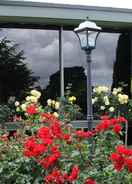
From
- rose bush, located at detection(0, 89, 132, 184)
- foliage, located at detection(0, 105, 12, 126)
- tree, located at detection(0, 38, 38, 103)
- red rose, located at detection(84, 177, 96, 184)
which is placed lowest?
red rose, located at detection(84, 177, 96, 184)

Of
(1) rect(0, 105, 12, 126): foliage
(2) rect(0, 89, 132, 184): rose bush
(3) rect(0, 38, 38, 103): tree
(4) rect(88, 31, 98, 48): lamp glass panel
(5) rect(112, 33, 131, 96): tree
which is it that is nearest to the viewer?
(2) rect(0, 89, 132, 184): rose bush

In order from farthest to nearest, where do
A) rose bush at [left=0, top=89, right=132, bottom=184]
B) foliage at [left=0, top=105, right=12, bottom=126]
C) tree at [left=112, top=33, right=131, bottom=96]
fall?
tree at [left=112, top=33, right=131, bottom=96] → foliage at [left=0, top=105, right=12, bottom=126] → rose bush at [left=0, top=89, right=132, bottom=184]

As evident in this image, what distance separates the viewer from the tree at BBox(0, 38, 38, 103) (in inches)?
408

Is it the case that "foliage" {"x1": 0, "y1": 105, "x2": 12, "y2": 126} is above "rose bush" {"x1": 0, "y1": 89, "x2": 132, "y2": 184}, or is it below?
above

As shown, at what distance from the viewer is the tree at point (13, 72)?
10359 millimetres

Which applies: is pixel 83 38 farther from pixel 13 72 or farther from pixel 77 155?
pixel 13 72

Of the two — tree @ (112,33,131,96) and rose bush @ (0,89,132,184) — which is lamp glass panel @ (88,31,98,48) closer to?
rose bush @ (0,89,132,184)

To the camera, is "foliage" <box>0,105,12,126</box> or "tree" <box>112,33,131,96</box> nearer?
"foliage" <box>0,105,12,126</box>

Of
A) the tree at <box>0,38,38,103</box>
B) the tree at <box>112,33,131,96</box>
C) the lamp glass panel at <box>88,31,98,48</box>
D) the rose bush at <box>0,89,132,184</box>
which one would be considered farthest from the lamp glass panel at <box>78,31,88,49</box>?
the tree at <box>112,33,131,96</box>

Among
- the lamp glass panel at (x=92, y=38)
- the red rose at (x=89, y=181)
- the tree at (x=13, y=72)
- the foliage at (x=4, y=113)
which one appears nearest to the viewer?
the red rose at (x=89, y=181)

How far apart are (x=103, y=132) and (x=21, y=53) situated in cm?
577

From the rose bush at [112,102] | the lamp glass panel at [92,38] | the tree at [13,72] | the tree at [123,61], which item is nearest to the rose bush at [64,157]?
the lamp glass panel at [92,38]

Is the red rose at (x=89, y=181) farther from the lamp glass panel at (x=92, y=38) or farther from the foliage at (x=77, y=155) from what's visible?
the lamp glass panel at (x=92, y=38)

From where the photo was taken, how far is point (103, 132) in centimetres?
504
